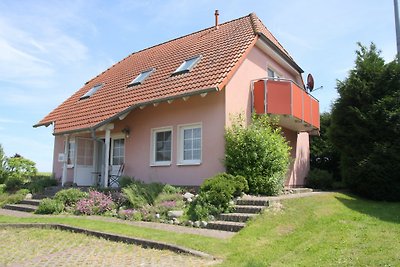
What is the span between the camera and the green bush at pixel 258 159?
1198cm

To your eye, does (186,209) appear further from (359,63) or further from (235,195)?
(359,63)

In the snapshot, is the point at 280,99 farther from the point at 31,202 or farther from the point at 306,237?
the point at 31,202

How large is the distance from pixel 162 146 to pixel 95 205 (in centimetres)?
376

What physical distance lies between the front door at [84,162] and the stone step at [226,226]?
9349 millimetres

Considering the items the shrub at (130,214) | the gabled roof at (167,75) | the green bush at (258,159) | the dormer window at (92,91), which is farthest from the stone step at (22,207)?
the dormer window at (92,91)

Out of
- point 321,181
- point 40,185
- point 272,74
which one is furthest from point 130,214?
point 272,74

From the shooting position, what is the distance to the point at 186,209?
10750 mm

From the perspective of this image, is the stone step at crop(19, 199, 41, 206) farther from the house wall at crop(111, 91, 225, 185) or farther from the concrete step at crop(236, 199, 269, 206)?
the concrete step at crop(236, 199, 269, 206)

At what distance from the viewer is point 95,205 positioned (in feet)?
40.4

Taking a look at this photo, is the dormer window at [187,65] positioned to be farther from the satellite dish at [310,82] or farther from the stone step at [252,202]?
the stone step at [252,202]

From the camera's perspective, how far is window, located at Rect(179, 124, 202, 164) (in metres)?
13.9

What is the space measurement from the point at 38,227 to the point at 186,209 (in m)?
3.95

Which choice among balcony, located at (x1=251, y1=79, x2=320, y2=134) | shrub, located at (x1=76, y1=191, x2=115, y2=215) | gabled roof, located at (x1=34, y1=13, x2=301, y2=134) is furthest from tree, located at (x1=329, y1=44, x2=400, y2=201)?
shrub, located at (x1=76, y1=191, x2=115, y2=215)

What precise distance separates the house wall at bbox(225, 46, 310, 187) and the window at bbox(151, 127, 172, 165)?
2.78m
